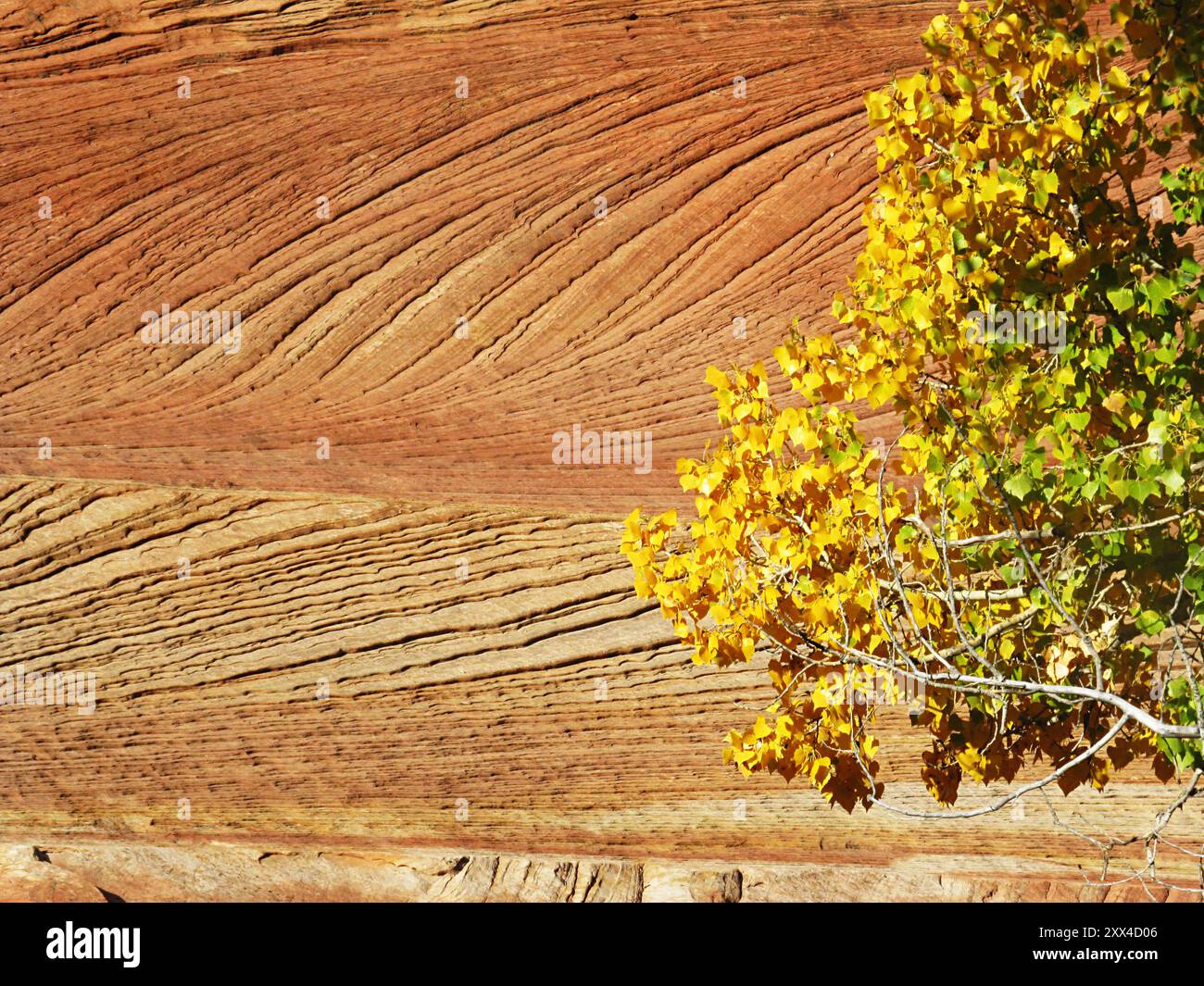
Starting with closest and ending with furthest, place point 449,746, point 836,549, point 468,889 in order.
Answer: point 836,549 → point 468,889 → point 449,746

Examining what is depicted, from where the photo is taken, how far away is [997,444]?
95.6 inches

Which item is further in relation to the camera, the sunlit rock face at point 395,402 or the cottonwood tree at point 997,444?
A: the sunlit rock face at point 395,402

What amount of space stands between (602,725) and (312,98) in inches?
107

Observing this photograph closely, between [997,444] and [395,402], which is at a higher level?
[395,402]

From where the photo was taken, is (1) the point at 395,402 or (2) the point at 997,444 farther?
(1) the point at 395,402

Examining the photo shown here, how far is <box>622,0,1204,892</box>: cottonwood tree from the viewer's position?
2359 millimetres

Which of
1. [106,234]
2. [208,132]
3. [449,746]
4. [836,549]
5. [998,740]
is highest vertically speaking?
[208,132]

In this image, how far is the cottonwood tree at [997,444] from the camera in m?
2.36

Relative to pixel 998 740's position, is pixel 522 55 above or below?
above

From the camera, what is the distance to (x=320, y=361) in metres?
4.61

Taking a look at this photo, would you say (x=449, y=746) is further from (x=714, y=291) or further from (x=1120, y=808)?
(x=1120, y=808)

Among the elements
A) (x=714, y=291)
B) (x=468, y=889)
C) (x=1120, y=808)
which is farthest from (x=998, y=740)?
(x=714, y=291)

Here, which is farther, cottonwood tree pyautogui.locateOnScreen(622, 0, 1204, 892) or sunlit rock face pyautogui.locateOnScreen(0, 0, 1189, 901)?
sunlit rock face pyautogui.locateOnScreen(0, 0, 1189, 901)

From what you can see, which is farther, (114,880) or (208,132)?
(208,132)
